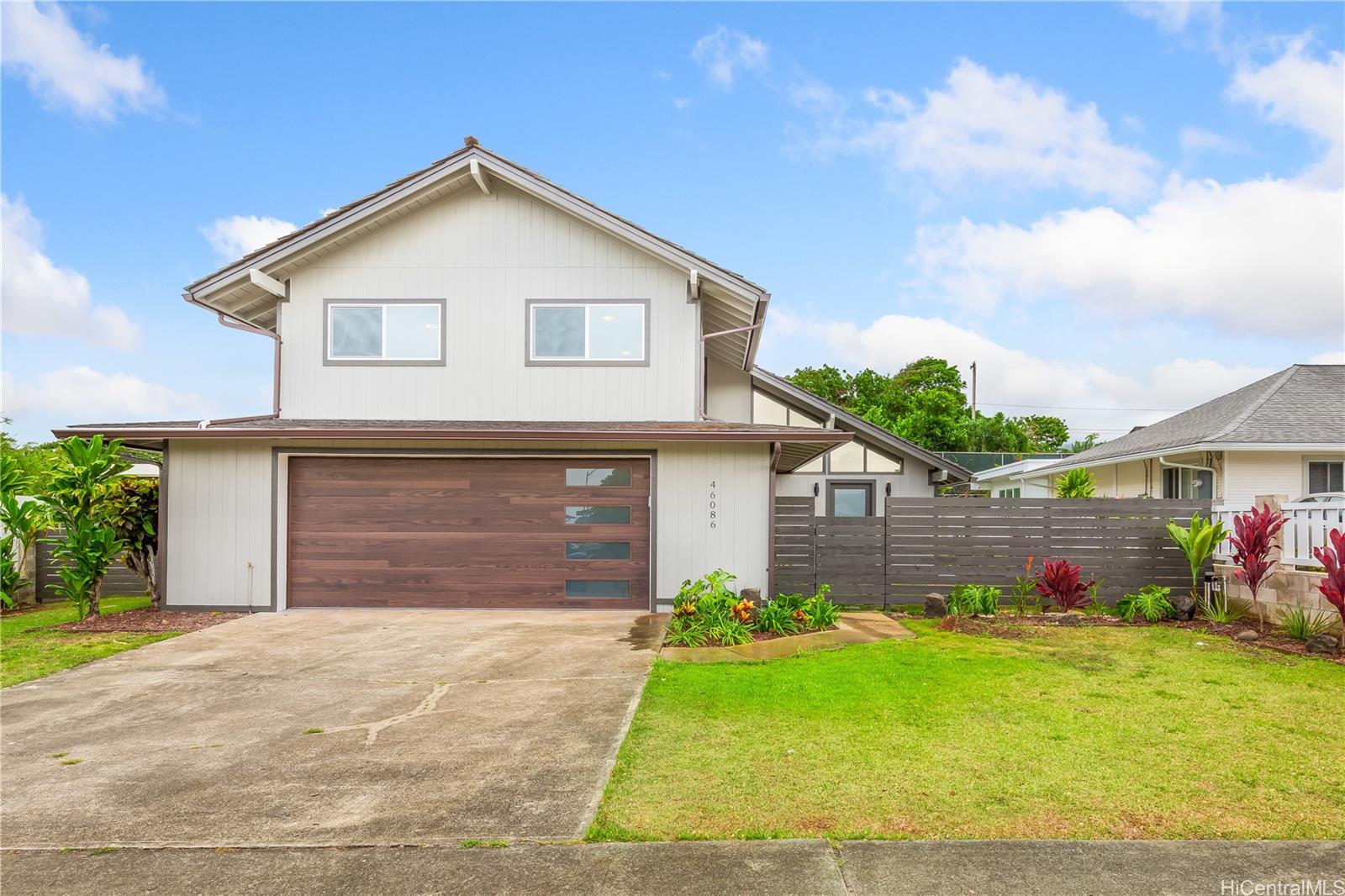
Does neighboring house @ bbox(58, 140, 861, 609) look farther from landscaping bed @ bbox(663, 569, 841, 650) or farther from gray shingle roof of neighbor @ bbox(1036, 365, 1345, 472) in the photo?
gray shingle roof of neighbor @ bbox(1036, 365, 1345, 472)

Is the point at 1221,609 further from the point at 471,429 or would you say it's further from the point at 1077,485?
the point at 471,429

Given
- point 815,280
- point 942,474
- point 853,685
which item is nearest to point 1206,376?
point 815,280

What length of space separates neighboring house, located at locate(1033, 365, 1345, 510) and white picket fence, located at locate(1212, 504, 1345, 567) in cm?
330

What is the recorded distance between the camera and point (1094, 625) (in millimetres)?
9781

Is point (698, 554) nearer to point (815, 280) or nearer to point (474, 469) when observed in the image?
point (474, 469)

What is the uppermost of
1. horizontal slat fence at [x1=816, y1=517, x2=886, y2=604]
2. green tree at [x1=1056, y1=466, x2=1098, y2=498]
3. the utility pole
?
the utility pole

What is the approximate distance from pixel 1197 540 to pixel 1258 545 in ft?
3.55

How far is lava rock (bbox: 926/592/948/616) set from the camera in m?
10.4

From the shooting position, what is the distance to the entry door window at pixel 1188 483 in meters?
15.2

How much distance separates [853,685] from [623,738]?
2377mm

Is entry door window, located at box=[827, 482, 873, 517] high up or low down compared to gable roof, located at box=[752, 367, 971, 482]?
down

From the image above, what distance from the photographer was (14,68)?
1395 centimetres

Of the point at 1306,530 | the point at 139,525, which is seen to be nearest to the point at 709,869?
the point at 1306,530

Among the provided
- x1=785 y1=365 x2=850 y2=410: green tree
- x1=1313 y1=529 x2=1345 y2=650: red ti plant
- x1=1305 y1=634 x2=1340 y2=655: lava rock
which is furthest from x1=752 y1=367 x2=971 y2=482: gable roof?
x1=785 y1=365 x2=850 y2=410: green tree
